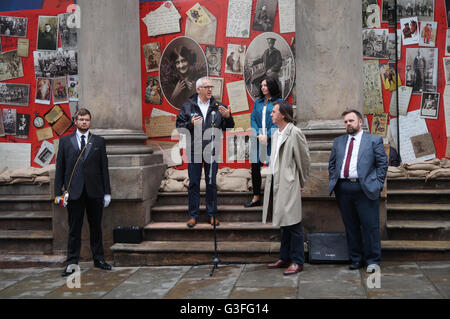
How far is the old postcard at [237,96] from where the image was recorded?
8602 millimetres

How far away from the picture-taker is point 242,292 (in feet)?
16.4

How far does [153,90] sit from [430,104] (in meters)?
5.04

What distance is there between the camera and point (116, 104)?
726cm

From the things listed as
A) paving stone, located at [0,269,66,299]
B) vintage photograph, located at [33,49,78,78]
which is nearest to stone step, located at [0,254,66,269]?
paving stone, located at [0,269,66,299]

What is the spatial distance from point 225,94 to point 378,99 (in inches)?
109

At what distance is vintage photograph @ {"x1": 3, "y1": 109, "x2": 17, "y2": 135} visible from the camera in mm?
9203

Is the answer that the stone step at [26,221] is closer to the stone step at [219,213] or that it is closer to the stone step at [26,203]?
the stone step at [26,203]

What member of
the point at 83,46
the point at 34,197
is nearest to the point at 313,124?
the point at 83,46

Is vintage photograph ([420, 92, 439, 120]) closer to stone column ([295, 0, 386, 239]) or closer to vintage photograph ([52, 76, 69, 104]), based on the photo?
stone column ([295, 0, 386, 239])

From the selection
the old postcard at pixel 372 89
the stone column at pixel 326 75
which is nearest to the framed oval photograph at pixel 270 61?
the old postcard at pixel 372 89

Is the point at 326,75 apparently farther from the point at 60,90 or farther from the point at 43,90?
the point at 43,90

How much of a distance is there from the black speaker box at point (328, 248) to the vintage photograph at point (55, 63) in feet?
18.5

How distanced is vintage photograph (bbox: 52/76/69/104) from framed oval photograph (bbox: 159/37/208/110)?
1.91m

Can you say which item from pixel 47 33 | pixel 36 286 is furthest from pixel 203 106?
pixel 47 33
